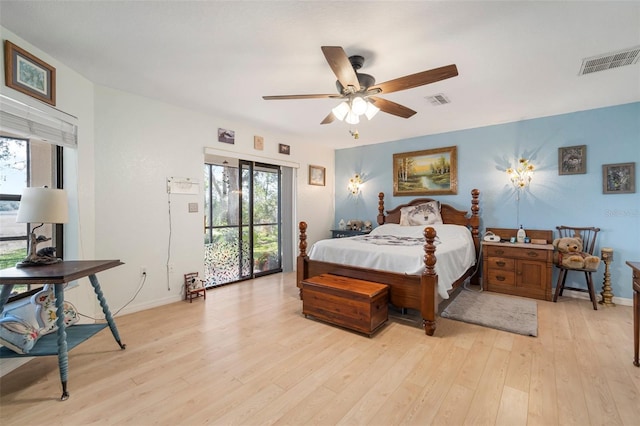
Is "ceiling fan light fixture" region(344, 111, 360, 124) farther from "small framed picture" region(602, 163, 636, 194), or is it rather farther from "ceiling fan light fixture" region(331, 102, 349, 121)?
"small framed picture" region(602, 163, 636, 194)

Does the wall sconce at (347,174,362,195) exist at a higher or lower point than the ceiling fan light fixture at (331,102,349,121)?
lower

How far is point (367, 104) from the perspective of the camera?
8.00 feet

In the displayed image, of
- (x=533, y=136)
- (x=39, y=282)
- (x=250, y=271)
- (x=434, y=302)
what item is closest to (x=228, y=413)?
(x=39, y=282)

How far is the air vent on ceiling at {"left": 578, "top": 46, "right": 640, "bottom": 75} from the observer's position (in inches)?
93.0

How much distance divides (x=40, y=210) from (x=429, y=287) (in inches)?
126

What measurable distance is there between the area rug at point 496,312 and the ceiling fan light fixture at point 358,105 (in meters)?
2.41

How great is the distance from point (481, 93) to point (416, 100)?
70 centimetres

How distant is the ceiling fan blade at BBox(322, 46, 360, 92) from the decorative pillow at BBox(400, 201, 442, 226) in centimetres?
305

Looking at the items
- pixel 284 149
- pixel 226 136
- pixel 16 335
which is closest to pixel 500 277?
pixel 284 149

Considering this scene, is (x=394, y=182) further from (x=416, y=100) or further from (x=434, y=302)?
(x=434, y=302)

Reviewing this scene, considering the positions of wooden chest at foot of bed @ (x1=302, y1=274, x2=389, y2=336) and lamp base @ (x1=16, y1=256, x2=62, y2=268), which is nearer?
lamp base @ (x1=16, y1=256, x2=62, y2=268)

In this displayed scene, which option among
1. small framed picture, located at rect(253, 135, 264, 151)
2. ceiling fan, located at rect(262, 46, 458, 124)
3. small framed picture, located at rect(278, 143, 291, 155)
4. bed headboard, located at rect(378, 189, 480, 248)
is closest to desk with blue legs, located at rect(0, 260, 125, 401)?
ceiling fan, located at rect(262, 46, 458, 124)

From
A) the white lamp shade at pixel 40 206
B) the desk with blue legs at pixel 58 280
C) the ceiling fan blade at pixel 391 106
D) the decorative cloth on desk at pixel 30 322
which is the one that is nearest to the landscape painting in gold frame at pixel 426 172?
the ceiling fan blade at pixel 391 106

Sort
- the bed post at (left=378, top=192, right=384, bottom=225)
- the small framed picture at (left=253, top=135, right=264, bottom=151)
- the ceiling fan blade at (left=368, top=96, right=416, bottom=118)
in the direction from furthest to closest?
the bed post at (left=378, top=192, right=384, bottom=225)
the small framed picture at (left=253, top=135, right=264, bottom=151)
the ceiling fan blade at (left=368, top=96, right=416, bottom=118)
